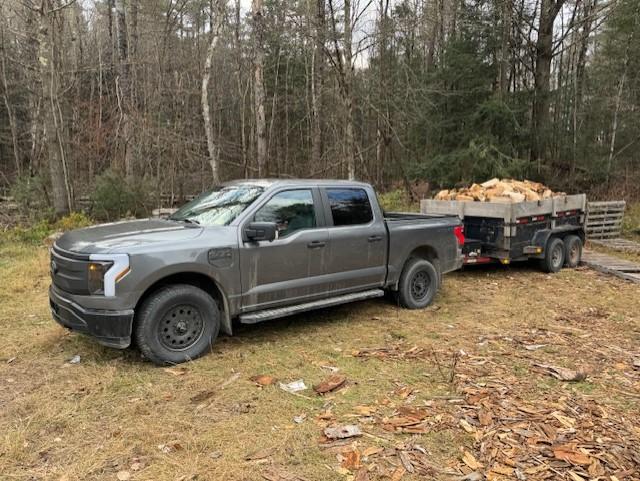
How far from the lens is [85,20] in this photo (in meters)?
27.4

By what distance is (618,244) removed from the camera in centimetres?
1255

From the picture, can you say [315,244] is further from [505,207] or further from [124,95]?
[124,95]

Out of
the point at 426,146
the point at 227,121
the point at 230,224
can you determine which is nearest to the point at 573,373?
the point at 230,224

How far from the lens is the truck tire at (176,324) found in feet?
15.0

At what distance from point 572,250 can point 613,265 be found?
2.67ft

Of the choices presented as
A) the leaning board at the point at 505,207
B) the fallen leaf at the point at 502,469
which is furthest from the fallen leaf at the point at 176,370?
the leaning board at the point at 505,207

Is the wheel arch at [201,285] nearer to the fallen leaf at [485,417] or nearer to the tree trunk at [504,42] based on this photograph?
the fallen leaf at [485,417]

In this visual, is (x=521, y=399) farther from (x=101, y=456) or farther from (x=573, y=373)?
(x=101, y=456)

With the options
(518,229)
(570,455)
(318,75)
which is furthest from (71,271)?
(318,75)

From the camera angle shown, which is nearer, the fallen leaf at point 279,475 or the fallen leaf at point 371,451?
the fallen leaf at point 279,475

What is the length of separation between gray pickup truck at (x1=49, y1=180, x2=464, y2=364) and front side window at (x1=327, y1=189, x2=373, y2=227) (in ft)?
0.05

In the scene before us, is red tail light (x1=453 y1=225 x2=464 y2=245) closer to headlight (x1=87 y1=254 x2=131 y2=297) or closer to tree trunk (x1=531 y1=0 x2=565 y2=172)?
headlight (x1=87 y1=254 x2=131 y2=297)

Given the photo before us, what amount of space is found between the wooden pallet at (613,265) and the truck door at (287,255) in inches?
255

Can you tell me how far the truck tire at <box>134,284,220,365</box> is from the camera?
4.56 m
